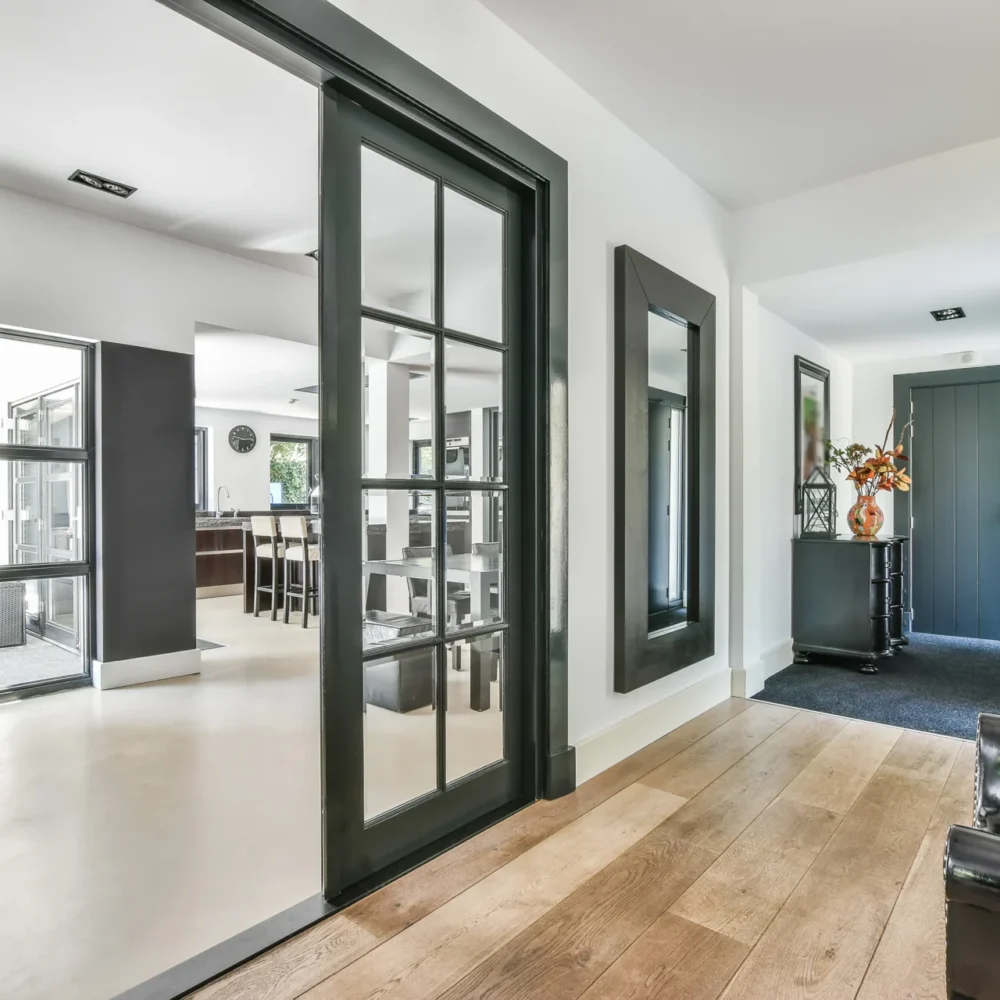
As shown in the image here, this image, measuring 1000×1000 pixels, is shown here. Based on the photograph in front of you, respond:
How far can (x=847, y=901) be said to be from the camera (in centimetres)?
188

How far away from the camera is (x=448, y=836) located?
2193 millimetres

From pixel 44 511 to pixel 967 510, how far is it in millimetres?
6614

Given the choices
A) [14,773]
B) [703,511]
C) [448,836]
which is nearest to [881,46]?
[703,511]

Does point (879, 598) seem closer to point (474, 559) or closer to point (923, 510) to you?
point (923, 510)

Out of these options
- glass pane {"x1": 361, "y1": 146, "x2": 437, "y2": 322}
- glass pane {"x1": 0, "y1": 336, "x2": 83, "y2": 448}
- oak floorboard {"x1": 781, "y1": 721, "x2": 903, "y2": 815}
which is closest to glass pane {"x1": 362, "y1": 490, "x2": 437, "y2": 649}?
glass pane {"x1": 361, "y1": 146, "x2": 437, "y2": 322}

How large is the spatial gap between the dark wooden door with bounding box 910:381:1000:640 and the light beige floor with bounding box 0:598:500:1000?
4.86 metres

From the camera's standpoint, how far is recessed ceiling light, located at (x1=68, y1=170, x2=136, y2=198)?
140 inches

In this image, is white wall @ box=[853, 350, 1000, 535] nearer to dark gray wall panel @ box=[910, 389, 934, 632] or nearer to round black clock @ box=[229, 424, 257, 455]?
dark gray wall panel @ box=[910, 389, 934, 632]

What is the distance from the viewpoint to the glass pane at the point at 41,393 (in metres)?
3.97

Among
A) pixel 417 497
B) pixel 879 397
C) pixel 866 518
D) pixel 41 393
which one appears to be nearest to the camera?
pixel 417 497

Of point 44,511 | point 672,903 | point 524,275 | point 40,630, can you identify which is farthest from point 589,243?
point 40,630

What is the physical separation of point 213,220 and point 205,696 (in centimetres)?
277

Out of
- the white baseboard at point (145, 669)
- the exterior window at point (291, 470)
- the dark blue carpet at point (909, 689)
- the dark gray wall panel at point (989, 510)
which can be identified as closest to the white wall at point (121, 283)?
the white baseboard at point (145, 669)

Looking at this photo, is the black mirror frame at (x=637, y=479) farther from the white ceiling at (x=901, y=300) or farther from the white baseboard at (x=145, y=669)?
the white baseboard at (x=145, y=669)
